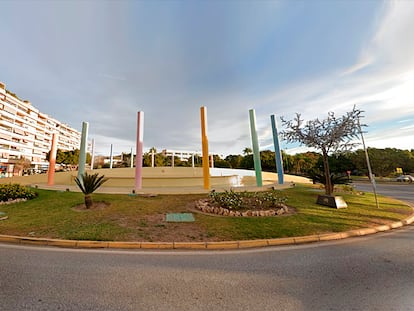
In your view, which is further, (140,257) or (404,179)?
(404,179)

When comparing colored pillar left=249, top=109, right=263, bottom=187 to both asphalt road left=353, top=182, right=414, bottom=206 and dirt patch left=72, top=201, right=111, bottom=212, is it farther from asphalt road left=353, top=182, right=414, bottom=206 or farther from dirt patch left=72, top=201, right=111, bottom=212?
dirt patch left=72, top=201, right=111, bottom=212

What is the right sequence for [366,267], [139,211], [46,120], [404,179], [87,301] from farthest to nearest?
[46,120], [404,179], [139,211], [366,267], [87,301]

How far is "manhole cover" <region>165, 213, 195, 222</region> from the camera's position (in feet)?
20.8

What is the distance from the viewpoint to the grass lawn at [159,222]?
5.05 m

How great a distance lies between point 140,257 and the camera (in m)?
3.95

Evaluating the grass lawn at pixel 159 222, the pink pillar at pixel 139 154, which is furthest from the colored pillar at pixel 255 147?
the pink pillar at pixel 139 154

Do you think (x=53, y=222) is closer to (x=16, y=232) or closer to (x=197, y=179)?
(x=16, y=232)

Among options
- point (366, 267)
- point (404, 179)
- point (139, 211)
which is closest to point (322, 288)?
point (366, 267)

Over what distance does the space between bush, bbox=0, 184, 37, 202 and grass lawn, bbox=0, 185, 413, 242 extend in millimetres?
939

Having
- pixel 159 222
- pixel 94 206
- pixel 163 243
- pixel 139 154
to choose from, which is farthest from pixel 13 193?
pixel 163 243

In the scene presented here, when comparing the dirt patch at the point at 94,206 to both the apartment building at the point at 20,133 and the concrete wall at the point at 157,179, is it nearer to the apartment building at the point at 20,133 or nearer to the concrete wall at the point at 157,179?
the concrete wall at the point at 157,179

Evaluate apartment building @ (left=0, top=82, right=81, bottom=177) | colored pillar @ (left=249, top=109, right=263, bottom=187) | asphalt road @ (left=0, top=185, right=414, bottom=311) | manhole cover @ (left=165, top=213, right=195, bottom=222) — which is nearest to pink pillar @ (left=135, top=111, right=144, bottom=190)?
manhole cover @ (left=165, top=213, right=195, bottom=222)

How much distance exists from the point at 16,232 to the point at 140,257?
4362 millimetres

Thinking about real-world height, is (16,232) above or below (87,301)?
above
